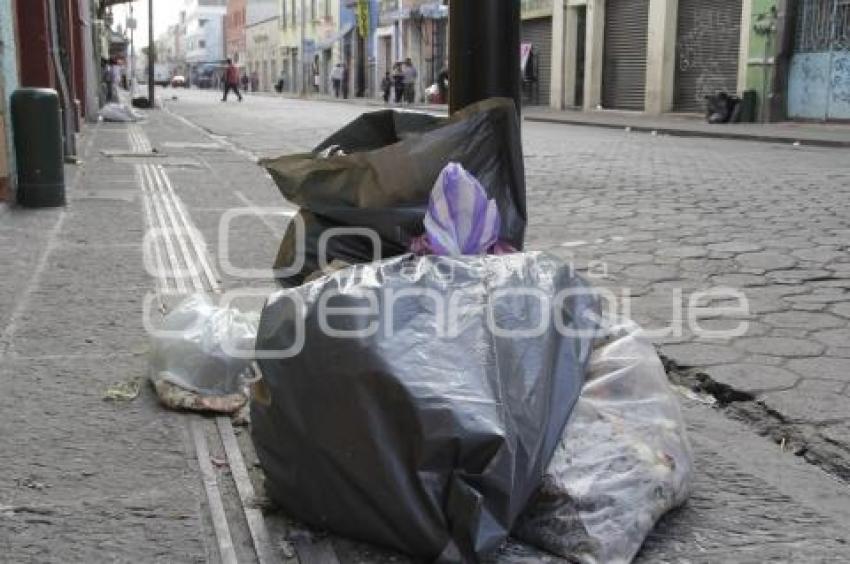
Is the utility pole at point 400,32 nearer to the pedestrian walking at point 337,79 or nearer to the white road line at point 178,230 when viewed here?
the pedestrian walking at point 337,79

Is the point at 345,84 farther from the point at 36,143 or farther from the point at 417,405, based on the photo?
the point at 417,405

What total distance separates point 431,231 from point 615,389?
25.0 inches

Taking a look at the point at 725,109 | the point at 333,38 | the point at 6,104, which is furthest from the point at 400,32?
the point at 6,104

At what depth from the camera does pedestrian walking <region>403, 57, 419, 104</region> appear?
114 ft

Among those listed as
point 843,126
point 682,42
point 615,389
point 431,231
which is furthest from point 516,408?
point 682,42

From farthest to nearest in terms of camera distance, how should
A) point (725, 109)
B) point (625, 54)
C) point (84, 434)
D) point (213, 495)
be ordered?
point (625, 54), point (725, 109), point (84, 434), point (213, 495)

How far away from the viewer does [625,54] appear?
24.9 meters

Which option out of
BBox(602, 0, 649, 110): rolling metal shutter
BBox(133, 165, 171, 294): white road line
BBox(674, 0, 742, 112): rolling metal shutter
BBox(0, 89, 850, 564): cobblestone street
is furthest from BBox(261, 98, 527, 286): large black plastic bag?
BBox(602, 0, 649, 110): rolling metal shutter

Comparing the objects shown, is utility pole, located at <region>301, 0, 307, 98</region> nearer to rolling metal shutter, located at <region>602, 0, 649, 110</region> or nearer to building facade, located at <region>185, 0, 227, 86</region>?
rolling metal shutter, located at <region>602, 0, 649, 110</region>

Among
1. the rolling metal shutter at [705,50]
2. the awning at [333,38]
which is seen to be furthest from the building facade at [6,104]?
the awning at [333,38]

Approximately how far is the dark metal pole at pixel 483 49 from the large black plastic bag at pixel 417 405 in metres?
0.88

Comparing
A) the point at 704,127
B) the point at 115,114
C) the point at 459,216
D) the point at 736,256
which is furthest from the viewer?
the point at 115,114

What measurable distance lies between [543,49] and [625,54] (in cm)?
496

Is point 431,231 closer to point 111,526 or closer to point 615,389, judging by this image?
point 615,389
